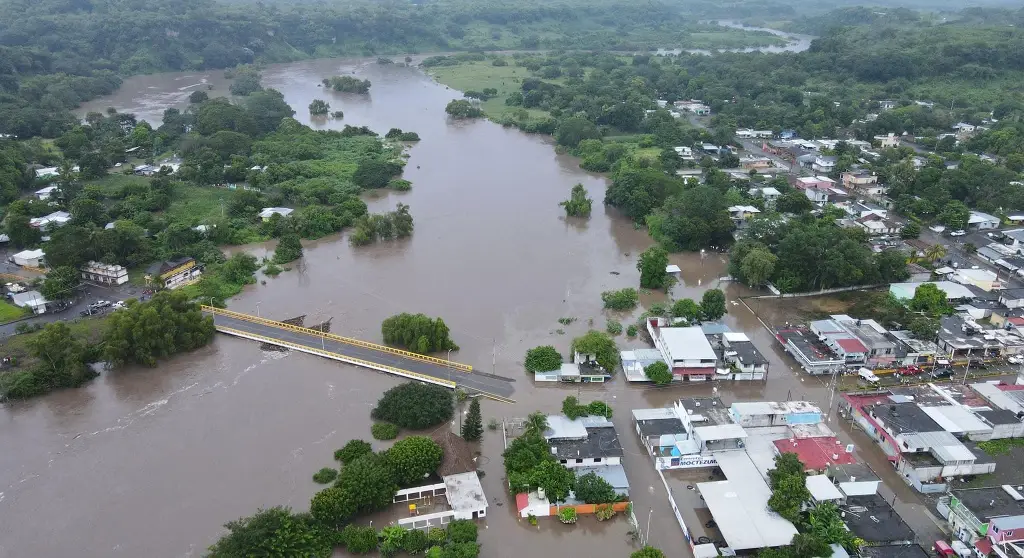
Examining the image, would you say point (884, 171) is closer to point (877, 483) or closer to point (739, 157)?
point (739, 157)

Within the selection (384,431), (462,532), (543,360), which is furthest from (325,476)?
(543,360)

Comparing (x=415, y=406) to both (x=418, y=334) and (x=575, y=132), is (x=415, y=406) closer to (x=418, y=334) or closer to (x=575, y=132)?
(x=418, y=334)

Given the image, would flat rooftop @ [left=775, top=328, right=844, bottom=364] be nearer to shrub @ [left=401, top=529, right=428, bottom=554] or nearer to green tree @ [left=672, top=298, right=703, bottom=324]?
green tree @ [left=672, top=298, right=703, bottom=324]

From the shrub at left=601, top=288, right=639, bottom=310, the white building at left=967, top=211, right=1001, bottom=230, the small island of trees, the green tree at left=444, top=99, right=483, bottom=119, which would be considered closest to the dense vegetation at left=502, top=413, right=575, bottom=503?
the shrub at left=601, top=288, right=639, bottom=310

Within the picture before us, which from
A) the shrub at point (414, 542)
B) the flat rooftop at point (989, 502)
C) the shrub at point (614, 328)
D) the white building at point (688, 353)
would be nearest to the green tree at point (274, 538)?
the shrub at point (414, 542)

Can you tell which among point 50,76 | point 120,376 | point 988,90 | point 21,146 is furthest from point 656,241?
point 50,76

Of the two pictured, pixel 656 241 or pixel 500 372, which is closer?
pixel 500 372
